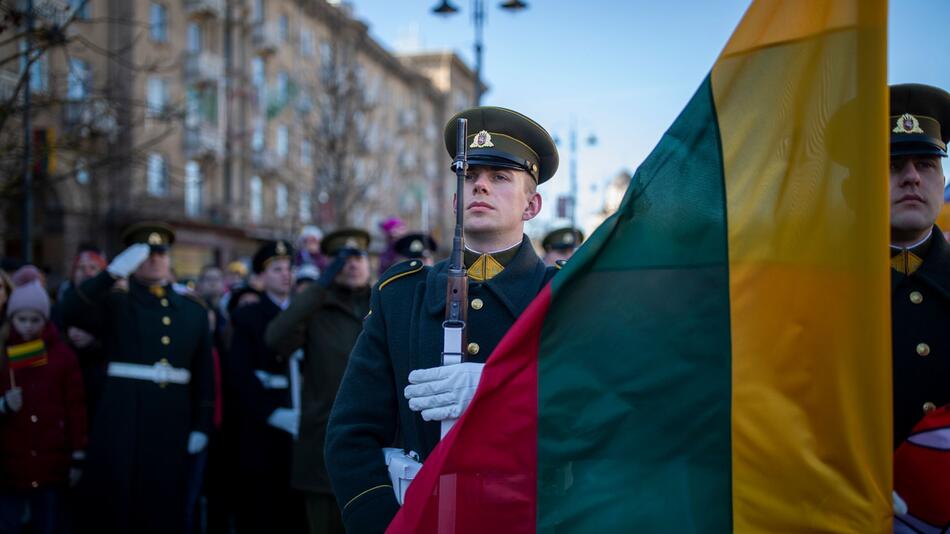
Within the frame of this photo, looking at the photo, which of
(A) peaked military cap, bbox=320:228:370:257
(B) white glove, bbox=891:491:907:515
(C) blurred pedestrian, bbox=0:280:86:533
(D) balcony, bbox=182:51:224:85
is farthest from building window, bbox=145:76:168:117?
(B) white glove, bbox=891:491:907:515

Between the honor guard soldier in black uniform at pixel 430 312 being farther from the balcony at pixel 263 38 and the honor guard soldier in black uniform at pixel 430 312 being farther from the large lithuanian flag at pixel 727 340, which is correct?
the balcony at pixel 263 38

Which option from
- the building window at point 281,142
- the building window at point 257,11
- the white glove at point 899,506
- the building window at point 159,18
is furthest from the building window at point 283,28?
the white glove at point 899,506

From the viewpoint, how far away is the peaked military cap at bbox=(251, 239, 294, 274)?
7.09 metres

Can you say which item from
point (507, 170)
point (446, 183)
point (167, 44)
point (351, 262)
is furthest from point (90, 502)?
point (446, 183)

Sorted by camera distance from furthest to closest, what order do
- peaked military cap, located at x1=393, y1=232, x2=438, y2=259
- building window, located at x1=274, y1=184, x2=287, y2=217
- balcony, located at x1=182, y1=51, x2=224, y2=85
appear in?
building window, located at x1=274, y1=184, x2=287, y2=217 → balcony, located at x1=182, y1=51, x2=224, y2=85 → peaked military cap, located at x1=393, y1=232, x2=438, y2=259

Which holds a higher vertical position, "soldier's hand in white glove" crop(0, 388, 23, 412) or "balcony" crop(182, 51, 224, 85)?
"balcony" crop(182, 51, 224, 85)

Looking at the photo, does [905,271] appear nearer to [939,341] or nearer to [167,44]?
[939,341]

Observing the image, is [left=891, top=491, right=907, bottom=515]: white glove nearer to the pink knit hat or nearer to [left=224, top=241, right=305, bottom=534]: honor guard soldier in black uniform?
[left=224, top=241, right=305, bottom=534]: honor guard soldier in black uniform

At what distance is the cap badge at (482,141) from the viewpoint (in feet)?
9.38

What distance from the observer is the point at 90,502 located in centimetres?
580

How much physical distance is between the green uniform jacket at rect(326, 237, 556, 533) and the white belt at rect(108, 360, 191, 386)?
3655mm

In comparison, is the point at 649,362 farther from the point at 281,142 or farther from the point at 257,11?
the point at 281,142

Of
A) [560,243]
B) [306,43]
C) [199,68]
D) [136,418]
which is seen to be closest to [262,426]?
[136,418]

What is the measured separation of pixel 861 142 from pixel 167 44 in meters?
30.3
